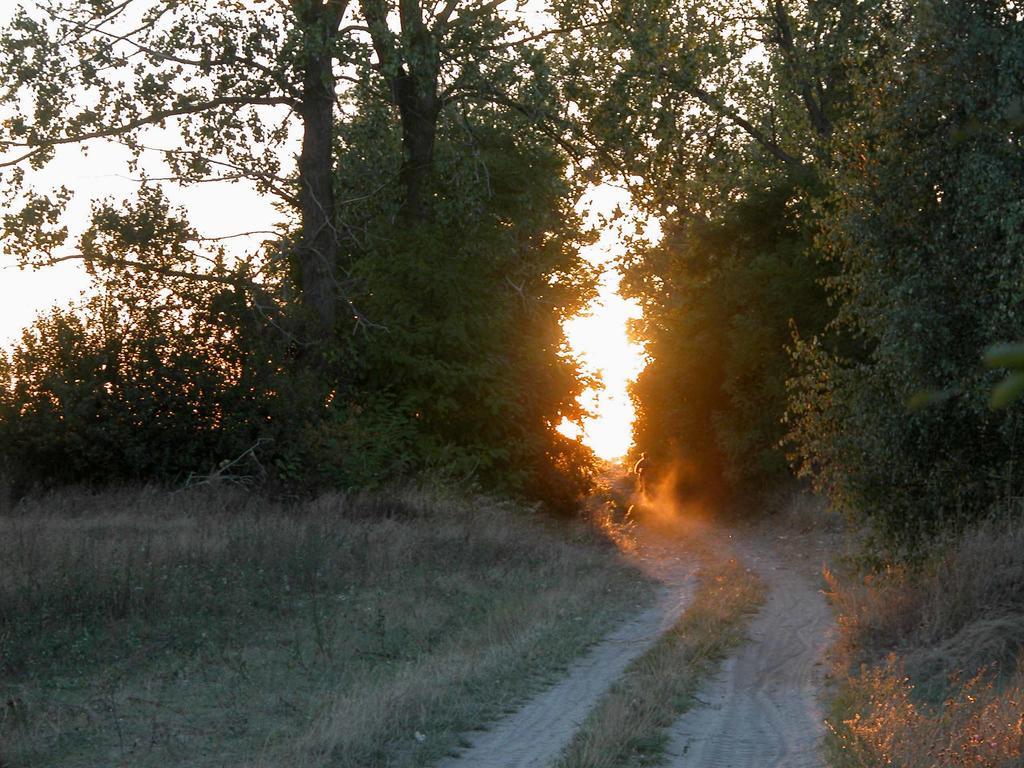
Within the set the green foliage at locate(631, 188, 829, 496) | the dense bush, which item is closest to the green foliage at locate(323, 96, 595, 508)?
the dense bush

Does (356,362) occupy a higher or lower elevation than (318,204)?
lower

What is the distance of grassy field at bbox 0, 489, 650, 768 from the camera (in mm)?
8555

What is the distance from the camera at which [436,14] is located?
23156 millimetres

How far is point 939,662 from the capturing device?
979 cm

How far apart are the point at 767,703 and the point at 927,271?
15.8 ft

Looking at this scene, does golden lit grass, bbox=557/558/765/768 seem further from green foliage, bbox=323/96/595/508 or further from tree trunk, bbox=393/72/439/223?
tree trunk, bbox=393/72/439/223

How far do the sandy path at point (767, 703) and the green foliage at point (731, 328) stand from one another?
1337 cm

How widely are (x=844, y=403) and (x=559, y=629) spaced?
4.16 meters

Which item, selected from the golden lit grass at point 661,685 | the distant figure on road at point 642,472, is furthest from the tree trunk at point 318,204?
the distant figure on road at point 642,472

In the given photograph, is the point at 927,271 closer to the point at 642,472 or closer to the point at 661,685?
the point at 661,685

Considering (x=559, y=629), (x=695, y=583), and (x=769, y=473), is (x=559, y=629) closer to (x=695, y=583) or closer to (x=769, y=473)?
(x=695, y=583)

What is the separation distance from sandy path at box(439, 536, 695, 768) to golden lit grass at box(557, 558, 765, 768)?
0.58ft

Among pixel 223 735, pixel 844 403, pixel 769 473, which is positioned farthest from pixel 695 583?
pixel 769 473

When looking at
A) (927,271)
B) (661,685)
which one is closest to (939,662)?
Answer: (661,685)
